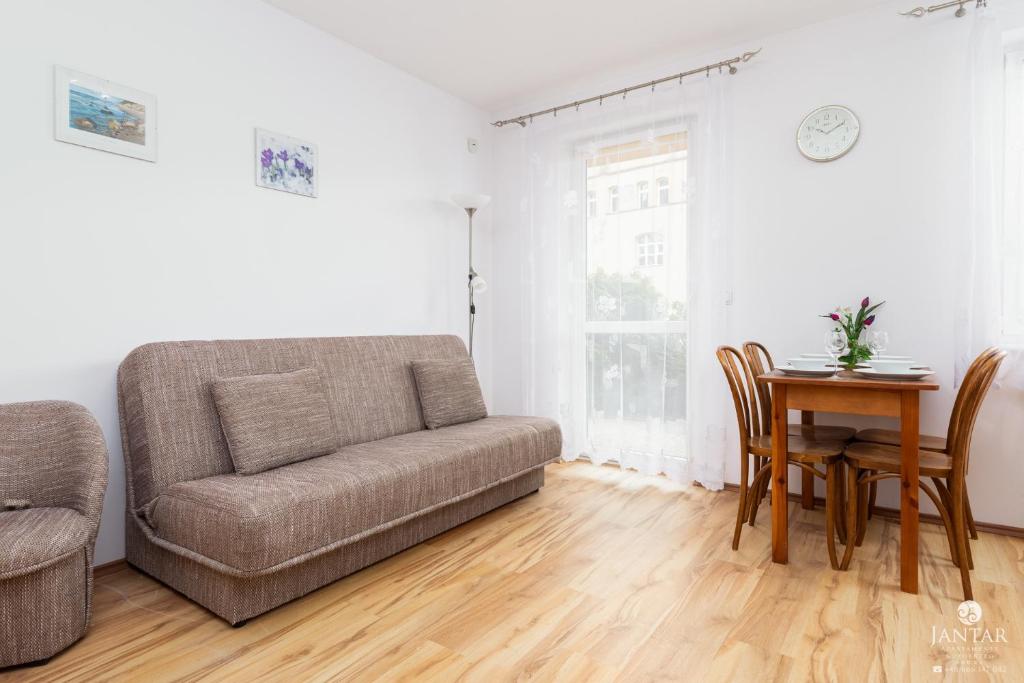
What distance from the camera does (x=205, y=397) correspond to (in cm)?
234

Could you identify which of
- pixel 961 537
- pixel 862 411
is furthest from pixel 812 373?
pixel 961 537

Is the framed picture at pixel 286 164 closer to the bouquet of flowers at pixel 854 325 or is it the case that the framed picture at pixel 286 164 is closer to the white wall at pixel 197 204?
the white wall at pixel 197 204

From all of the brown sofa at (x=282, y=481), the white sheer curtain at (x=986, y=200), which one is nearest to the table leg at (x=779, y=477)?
the white sheer curtain at (x=986, y=200)

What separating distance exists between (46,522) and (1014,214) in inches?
161

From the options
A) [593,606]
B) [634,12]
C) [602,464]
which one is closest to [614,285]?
[602,464]

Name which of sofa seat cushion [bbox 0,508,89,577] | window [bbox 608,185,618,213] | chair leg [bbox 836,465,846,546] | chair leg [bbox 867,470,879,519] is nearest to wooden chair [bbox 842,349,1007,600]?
chair leg [bbox 836,465,846,546]

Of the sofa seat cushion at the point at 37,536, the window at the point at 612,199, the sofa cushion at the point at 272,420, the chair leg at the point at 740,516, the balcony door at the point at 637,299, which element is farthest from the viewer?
the window at the point at 612,199

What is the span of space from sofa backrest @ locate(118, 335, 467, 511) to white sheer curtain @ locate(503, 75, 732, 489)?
1334 millimetres

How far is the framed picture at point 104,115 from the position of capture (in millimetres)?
2201

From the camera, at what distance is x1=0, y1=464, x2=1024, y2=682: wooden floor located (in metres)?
1.65

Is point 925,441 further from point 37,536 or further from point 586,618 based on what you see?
point 37,536

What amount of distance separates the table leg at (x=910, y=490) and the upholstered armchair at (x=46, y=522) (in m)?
2.82

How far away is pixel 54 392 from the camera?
2.18m

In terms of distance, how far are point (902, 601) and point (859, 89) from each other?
2498mm
